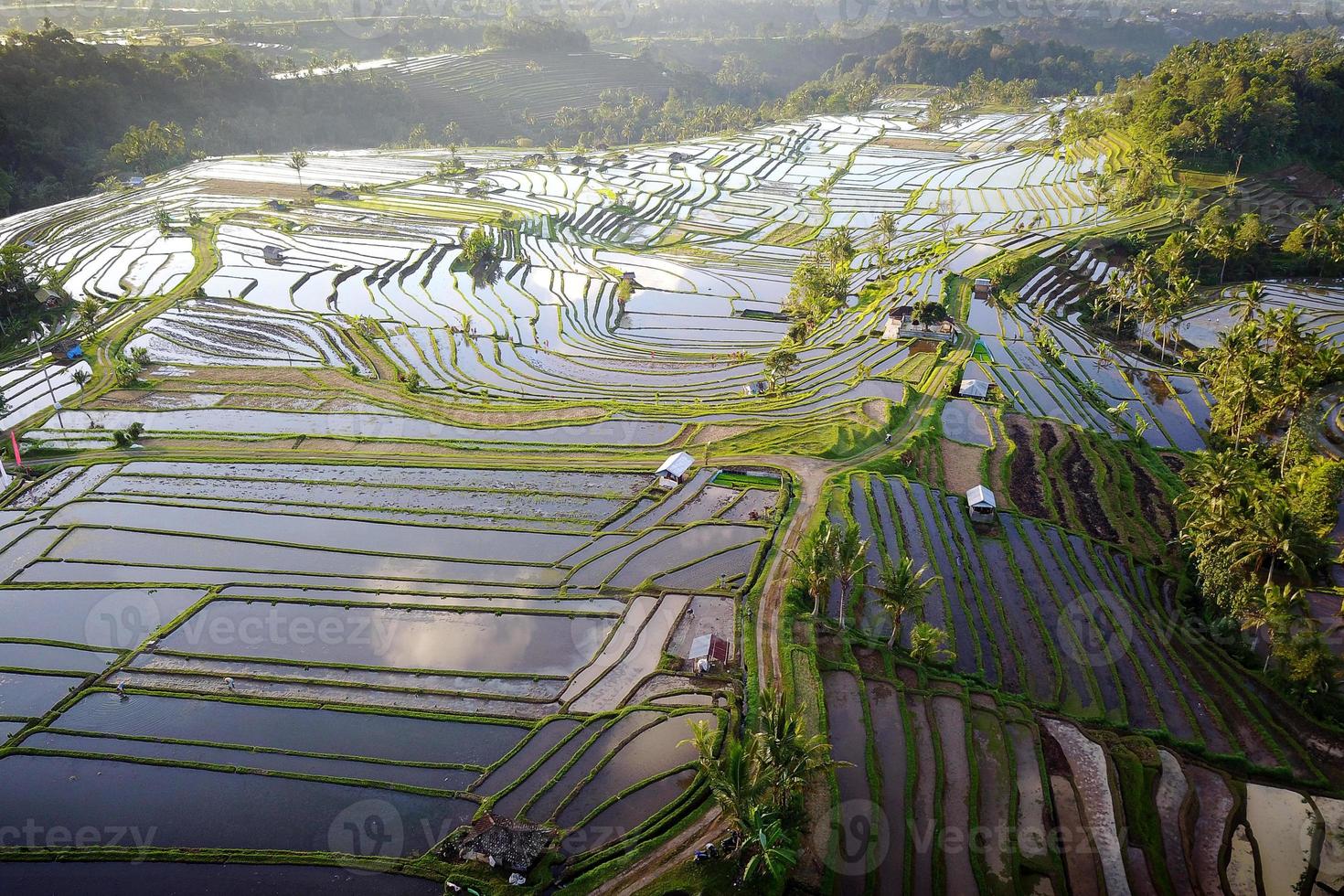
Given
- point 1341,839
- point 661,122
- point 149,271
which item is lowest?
point 1341,839

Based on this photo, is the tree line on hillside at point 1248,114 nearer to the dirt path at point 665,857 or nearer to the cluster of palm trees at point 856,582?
the cluster of palm trees at point 856,582

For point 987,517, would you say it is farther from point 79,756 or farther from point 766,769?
point 79,756

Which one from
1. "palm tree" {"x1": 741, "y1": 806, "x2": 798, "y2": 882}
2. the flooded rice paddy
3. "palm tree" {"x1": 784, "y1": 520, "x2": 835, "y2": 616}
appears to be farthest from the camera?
"palm tree" {"x1": 784, "y1": 520, "x2": 835, "y2": 616}

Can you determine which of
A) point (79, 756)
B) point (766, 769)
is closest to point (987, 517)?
point (766, 769)

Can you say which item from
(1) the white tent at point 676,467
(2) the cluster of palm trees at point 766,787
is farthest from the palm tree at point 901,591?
(1) the white tent at point 676,467

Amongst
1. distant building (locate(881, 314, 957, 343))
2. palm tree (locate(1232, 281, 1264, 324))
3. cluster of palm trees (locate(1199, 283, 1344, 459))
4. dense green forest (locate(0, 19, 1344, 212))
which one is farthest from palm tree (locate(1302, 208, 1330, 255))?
distant building (locate(881, 314, 957, 343))

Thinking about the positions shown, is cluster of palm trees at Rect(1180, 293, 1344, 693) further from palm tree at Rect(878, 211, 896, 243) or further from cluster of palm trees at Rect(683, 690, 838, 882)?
palm tree at Rect(878, 211, 896, 243)
